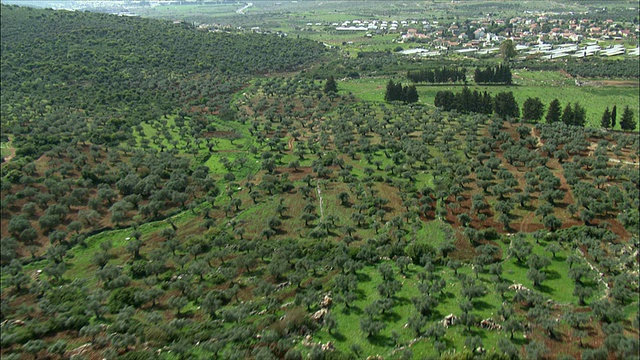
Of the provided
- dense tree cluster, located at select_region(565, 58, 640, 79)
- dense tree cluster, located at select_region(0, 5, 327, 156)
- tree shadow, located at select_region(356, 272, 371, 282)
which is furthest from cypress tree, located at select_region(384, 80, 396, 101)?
tree shadow, located at select_region(356, 272, 371, 282)

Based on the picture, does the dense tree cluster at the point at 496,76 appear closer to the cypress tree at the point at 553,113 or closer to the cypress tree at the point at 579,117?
the cypress tree at the point at 553,113

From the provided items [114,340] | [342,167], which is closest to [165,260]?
[114,340]

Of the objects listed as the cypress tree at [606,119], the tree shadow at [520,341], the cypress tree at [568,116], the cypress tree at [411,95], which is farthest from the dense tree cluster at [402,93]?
the tree shadow at [520,341]

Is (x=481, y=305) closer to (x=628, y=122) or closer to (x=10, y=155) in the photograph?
(x=628, y=122)

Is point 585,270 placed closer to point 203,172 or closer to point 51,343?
point 51,343

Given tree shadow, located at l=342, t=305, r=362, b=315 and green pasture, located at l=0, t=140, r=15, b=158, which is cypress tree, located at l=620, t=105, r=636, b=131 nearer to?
tree shadow, located at l=342, t=305, r=362, b=315
